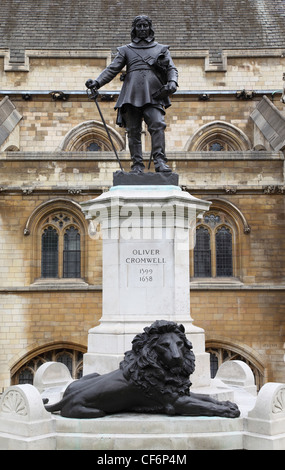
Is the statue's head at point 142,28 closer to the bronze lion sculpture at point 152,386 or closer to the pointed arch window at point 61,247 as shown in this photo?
the bronze lion sculpture at point 152,386

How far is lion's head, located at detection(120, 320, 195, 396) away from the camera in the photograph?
5.50 m

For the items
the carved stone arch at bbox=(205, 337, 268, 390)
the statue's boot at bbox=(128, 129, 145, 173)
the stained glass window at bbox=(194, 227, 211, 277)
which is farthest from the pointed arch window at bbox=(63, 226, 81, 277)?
the statue's boot at bbox=(128, 129, 145, 173)

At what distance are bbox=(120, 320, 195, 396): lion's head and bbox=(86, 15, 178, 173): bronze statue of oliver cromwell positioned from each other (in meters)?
2.48

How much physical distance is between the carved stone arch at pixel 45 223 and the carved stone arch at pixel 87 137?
519 centimetres

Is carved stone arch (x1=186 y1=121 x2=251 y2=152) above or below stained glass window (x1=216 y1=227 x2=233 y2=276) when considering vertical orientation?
above

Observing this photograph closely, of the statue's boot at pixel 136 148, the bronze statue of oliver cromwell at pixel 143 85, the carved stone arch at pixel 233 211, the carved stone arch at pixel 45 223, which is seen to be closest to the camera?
the bronze statue of oliver cromwell at pixel 143 85

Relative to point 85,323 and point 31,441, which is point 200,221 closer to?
point 85,323

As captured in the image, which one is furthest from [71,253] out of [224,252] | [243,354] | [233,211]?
[243,354]

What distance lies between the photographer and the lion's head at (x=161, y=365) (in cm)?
550

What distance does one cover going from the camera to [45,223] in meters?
15.5

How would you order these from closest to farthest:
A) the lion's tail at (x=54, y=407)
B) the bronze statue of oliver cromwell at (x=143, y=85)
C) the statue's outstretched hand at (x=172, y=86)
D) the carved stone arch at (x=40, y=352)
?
the lion's tail at (x=54, y=407)
the statue's outstretched hand at (x=172, y=86)
the bronze statue of oliver cromwell at (x=143, y=85)
the carved stone arch at (x=40, y=352)

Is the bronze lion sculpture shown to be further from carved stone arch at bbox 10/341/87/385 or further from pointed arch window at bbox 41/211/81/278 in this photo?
pointed arch window at bbox 41/211/81/278

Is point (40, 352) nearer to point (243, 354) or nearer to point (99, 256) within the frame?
point (99, 256)

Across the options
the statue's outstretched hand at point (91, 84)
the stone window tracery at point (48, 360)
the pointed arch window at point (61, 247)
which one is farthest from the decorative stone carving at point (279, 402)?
the pointed arch window at point (61, 247)
